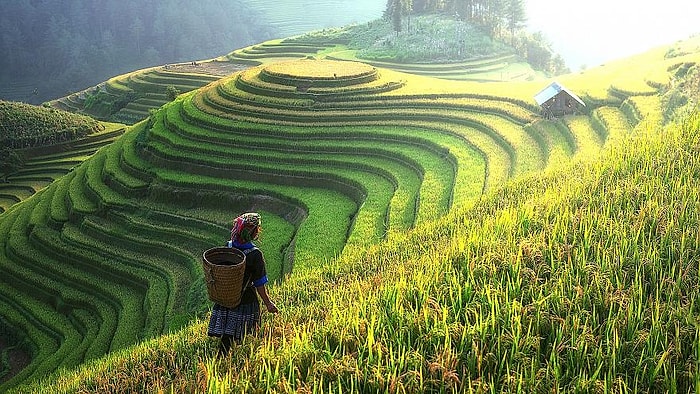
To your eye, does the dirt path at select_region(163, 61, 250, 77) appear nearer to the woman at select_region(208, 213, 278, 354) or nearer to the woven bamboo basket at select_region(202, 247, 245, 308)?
the woman at select_region(208, 213, 278, 354)

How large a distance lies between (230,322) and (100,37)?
111 metres

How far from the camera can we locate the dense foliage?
3581 cm

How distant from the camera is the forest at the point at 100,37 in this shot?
88188 millimetres

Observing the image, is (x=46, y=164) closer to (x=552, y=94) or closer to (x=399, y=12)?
(x=552, y=94)

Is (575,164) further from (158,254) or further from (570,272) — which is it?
(158,254)

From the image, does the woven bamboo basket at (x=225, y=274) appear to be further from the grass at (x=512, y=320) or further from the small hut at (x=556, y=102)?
the small hut at (x=556, y=102)

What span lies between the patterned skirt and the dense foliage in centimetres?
3731

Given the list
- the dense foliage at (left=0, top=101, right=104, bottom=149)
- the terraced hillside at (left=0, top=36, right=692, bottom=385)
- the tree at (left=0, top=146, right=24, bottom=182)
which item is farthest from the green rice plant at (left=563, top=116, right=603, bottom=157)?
the dense foliage at (left=0, top=101, right=104, bottom=149)

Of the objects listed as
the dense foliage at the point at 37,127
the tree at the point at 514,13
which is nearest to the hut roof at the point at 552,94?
the dense foliage at the point at 37,127

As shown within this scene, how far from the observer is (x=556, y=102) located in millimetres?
17891

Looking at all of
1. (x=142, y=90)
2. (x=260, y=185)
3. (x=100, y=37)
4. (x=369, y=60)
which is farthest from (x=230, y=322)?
(x=100, y=37)

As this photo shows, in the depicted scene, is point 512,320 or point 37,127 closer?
point 512,320

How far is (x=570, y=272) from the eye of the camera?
451cm

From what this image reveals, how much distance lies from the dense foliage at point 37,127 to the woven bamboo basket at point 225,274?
37.3 meters
